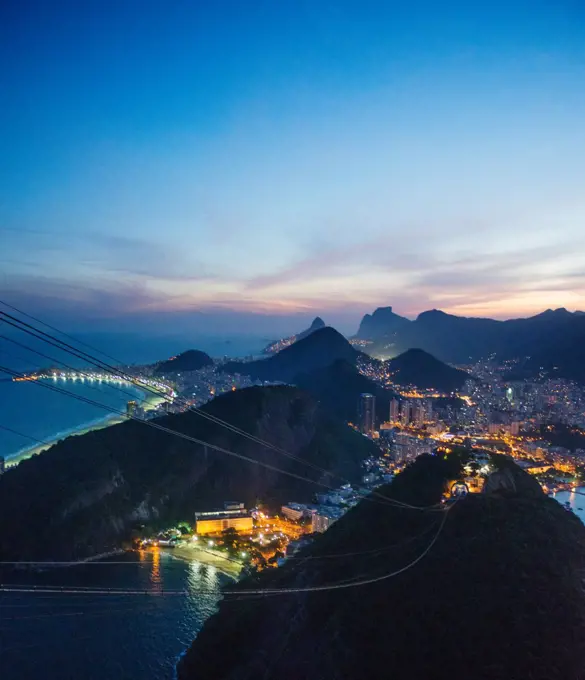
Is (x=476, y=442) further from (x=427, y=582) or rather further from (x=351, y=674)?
(x=351, y=674)

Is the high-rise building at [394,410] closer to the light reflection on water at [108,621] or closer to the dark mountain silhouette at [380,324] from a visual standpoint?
the light reflection on water at [108,621]

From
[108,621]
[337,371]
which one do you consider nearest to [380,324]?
[337,371]

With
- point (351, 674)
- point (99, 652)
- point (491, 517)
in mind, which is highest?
point (491, 517)

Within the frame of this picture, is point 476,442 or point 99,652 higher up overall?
point 476,442

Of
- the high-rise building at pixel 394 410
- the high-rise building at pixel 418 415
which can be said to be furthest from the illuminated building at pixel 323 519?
the high-rise building at pixel 394 410

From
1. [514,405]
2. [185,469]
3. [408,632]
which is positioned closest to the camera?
[408,632]

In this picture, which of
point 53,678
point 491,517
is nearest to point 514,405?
point 491,517

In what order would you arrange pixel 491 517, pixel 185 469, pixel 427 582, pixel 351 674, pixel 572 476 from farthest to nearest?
pixel 572 476
pixel 185 469
pixel 491 517
pixel 427 582
pixel 351 674
